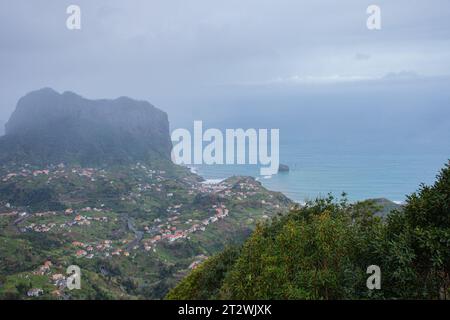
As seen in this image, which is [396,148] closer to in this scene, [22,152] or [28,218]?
[28,218]

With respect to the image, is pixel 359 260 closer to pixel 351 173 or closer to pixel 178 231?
pixel 178 231

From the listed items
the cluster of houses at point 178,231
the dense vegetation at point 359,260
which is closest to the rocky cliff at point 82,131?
the cluster of houses at point 178,231

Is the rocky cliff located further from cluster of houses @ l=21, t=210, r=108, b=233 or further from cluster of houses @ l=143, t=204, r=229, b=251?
cluster of houses @ l=143, t=204, r=229, b=251

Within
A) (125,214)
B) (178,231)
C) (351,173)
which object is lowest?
(178,231)

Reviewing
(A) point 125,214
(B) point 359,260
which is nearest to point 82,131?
(A) point 125,214

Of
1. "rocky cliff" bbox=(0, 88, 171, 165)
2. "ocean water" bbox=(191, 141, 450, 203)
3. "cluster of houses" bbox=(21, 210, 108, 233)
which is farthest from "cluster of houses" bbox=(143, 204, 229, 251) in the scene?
"rocky cliff" bbox=(0, 88, 171, 165)

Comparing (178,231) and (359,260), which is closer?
(359,260)
